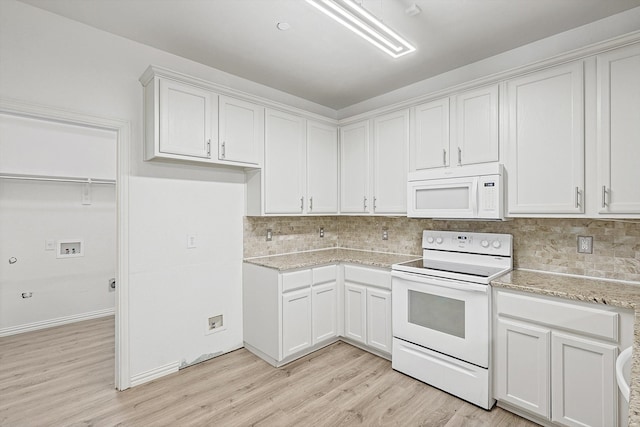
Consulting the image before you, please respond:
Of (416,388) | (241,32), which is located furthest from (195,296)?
(241,32)

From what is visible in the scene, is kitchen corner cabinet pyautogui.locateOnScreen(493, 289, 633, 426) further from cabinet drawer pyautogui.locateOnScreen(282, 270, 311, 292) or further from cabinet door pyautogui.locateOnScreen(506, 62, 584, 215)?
cabinet drawer pyautogui.locateOnScreen(282, 270, 311, 292)

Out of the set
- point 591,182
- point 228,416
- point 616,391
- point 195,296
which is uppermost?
point 591,182

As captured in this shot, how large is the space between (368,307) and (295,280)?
2.53 ft

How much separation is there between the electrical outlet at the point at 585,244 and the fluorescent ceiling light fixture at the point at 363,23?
6.10ft

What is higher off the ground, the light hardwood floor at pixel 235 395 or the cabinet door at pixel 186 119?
the cabinet door at pixel 186 119

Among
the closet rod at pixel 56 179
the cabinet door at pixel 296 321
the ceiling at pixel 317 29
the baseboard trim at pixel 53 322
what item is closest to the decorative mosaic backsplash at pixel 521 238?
the cabinet door at pixel 296 321

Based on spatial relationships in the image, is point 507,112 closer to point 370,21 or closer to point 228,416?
point 370,21

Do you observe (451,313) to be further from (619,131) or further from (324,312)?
(619,131)

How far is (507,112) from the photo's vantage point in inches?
94.7

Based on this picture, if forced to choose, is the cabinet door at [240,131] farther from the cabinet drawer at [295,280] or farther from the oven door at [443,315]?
the oven door at [443,315]

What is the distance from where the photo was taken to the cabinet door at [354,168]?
3.43m

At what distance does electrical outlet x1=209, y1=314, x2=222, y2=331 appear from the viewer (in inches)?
118

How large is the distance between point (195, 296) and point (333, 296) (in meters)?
1.33

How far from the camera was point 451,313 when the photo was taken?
2.38 m
